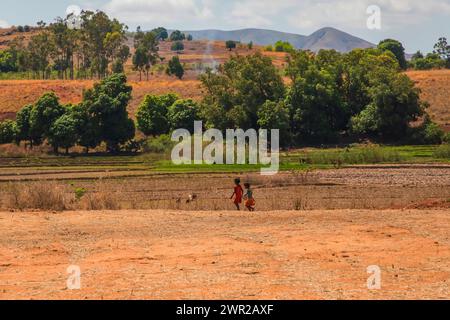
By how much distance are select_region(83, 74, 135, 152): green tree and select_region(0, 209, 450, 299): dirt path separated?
37.6 m

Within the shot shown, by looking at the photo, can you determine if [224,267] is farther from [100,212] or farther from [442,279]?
[100,212]

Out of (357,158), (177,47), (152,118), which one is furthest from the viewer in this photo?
(177,47)

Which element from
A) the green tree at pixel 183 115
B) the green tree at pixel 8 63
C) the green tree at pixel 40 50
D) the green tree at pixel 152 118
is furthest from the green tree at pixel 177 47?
the green tree at pixel 183 115

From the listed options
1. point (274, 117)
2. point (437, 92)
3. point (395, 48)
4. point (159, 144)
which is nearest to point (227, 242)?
point (274, 117)

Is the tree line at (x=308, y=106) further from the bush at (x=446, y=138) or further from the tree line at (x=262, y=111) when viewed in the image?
the bush at (x=446, y=138)

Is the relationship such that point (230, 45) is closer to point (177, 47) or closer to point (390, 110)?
point (177, 47)

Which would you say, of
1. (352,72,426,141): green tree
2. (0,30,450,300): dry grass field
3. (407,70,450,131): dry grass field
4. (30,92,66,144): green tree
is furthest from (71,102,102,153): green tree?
(407,70,450,131): dry grass field

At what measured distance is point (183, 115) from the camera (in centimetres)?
6344

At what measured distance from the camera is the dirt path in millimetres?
13703

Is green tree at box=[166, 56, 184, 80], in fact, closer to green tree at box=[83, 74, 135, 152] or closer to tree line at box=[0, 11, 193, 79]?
tree line at box=[0, 11, 193, 79]

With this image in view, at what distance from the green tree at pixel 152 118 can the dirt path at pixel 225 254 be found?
41.9 m

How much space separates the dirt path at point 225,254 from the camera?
1370 cm

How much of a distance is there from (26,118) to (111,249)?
1870 inches

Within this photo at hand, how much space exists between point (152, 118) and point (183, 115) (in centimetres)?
336
